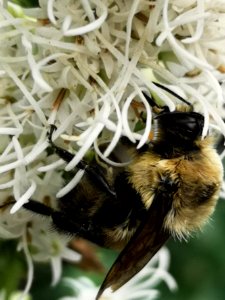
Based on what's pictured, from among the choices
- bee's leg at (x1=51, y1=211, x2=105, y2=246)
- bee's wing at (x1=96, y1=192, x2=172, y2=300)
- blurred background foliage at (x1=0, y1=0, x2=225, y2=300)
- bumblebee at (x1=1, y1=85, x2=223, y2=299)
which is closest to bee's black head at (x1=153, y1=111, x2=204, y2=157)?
bumblebee at (x1=1, y1=85, x2=223, y2=299)

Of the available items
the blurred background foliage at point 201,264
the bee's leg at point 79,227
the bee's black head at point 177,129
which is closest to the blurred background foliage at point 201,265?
the blurred background foliage at point 201,264

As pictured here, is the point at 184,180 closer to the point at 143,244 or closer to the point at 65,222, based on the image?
the point at 143,244

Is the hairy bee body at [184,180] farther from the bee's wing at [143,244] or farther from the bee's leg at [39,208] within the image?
the bee's leg at [39,208]

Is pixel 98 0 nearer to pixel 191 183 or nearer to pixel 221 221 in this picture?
pixel 191 183

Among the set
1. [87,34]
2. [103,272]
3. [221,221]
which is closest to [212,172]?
[87,34]

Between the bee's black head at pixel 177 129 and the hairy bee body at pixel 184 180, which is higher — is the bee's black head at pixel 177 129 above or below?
above

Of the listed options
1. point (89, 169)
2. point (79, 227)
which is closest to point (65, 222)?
point (79, 227)
